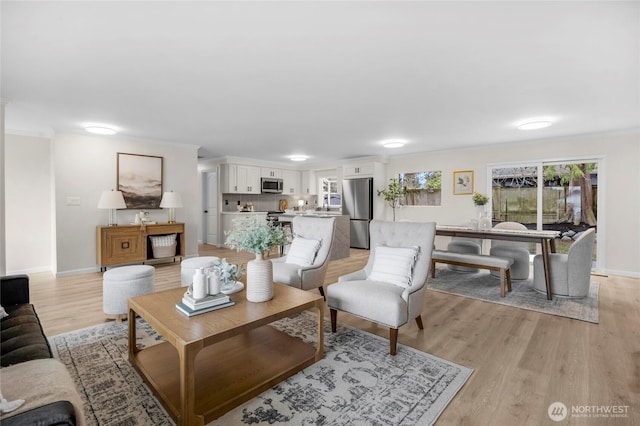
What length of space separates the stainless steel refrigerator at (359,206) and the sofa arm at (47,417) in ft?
22.3

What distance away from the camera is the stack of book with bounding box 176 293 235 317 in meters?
1.89

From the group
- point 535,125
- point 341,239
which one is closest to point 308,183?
point 341,239

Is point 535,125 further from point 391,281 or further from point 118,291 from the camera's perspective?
point 118,291

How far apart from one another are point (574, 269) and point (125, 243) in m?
6.39

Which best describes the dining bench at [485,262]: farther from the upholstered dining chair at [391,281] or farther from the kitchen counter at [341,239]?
the kitchen counter at [341,239]

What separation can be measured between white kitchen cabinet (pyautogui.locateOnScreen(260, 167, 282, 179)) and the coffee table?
609 cm

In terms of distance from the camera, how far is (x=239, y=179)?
25.1 ft

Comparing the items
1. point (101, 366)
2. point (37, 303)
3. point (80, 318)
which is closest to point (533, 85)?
point (101, 366)

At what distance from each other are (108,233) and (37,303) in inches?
62.4

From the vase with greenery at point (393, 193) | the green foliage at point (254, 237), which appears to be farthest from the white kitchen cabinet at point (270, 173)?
the green foliage at point (254, 237)

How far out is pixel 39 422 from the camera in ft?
2.84

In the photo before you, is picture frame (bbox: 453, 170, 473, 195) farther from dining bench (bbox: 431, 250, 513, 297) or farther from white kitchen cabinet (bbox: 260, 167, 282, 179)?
white kitchen cabinet (bbox: 260, 167, 282, 179)

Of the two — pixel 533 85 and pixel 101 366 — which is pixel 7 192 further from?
pixel 533 85

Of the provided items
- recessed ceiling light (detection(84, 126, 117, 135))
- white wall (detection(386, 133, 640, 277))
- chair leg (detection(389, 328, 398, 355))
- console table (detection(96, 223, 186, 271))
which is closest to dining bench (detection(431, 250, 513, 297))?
chair leg (detection(389, 328, 398, 355))
